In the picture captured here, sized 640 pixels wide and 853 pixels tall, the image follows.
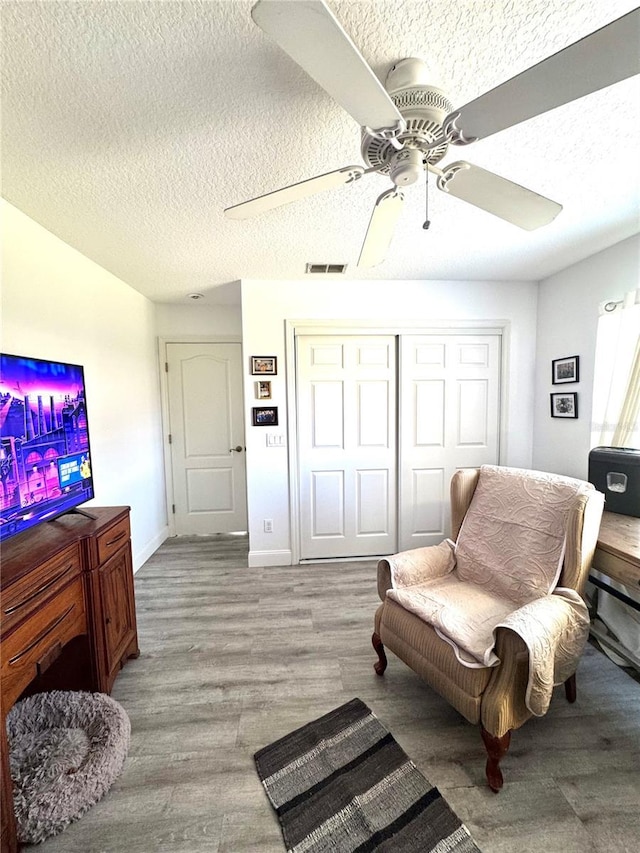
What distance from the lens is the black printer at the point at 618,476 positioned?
73.1 inches

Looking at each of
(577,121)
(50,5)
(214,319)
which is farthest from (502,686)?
(214,319)

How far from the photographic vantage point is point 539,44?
0.97m

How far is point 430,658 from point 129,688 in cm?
146

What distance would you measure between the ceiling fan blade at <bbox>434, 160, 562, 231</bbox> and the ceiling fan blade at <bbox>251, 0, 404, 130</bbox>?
287 millimetres

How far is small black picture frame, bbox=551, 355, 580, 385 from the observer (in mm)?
2512

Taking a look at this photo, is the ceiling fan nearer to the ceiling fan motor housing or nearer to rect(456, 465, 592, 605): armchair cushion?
the ceiling fan motor housing

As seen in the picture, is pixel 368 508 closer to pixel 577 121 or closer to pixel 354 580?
pixel 354 580

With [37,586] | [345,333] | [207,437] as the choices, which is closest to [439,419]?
[345,333]

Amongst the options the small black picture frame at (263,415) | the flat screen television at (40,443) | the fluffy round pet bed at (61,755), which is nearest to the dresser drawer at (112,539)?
the flat screen television at (40,443)

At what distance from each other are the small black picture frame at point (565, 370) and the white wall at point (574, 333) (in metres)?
0.03

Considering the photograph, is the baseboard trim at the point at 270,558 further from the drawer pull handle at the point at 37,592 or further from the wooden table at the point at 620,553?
the wooden table at the point at 620,553

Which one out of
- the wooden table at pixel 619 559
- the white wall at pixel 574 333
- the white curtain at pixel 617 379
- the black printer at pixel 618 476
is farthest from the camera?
the white wall at pixel 574 333

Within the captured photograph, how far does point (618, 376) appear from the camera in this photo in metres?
2.16

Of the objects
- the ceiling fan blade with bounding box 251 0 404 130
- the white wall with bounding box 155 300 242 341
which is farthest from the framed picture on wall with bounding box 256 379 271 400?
the ceiling fan blade with bounding box 251 0 404 130
